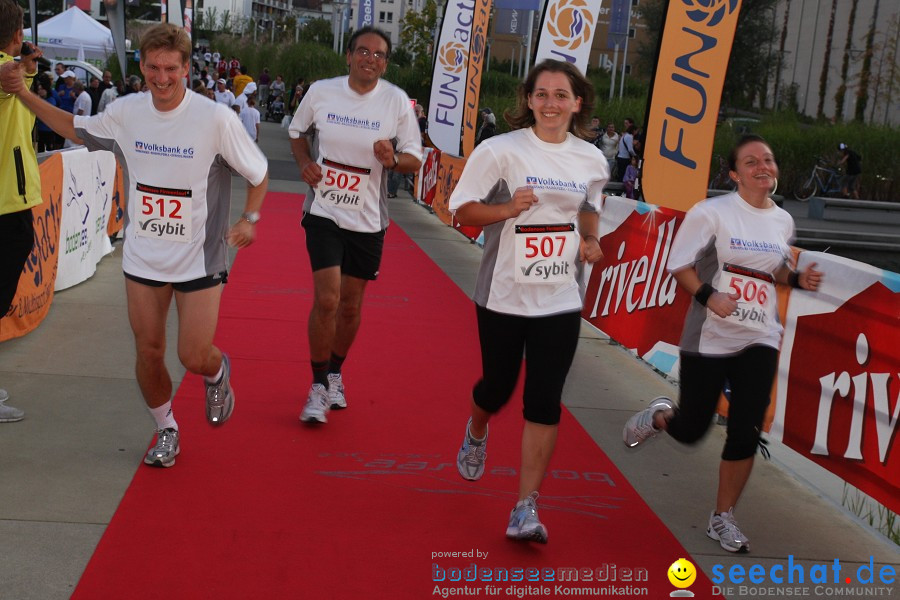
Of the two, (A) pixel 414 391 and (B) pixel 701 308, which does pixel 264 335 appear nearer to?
(A) pixel 414 391

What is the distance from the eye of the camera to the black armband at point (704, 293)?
4.77m

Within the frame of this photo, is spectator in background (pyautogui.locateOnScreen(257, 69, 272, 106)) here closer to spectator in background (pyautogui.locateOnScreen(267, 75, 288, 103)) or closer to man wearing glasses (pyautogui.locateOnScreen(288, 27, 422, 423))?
spectator in background (pyautogui.locateOnScreen(267, 75, 288, 103))

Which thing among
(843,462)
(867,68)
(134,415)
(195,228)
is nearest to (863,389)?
(843,462)

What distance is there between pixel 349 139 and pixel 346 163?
13 cm

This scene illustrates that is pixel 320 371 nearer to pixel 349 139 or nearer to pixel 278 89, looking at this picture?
pixel 349 139

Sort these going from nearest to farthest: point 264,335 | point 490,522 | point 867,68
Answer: point 490,522
point 264,335
point 867,68

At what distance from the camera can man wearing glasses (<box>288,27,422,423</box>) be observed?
20.1 feet

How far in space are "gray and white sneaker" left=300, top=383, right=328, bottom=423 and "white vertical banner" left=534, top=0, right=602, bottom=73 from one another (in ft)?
24.2

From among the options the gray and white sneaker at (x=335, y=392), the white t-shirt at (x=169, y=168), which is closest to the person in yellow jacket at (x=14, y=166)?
the white t-shirt at (x=169, y=168)

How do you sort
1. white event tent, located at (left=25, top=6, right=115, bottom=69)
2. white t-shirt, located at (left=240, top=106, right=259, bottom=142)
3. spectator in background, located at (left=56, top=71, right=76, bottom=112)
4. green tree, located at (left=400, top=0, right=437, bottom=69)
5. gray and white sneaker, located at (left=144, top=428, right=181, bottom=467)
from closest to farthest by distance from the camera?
gray and white sneaker, located at (left=144, top=428, right=181, bottom=467) → spectator in background, located at (left=56, top=71, right=76, bottom=112) → white t-shirt, located at (left=240, top=106, right=259, bottom=142) → white event tent, located at (left=25, top=6, right=115, bottom=69) → green tree, located at (left=400, top=0, right=437, bottom=69)

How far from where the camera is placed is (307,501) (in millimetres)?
4926

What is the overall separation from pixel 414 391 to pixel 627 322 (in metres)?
2.34

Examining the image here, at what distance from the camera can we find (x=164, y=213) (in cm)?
495

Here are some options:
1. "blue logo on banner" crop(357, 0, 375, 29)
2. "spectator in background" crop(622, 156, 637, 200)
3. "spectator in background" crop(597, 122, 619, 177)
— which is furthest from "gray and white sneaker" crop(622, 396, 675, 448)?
"blue logo on banner" crop(357, 0, 375, 29)
